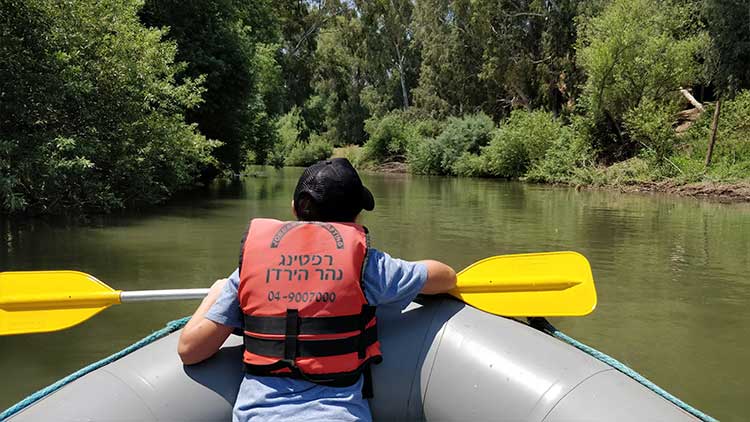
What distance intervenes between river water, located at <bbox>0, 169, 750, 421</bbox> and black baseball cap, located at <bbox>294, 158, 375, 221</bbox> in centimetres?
229

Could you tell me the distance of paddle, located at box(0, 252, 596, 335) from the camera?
233 centimetres

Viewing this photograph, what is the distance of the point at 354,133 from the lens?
134 feet

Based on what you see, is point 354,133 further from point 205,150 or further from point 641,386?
point 641,386

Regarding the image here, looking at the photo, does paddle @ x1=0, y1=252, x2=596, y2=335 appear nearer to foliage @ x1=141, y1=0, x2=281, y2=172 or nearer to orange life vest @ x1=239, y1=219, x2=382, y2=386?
orange life vest @ x1=239, y1=219, x2=382, y2=386

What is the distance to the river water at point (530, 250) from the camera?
3730mm

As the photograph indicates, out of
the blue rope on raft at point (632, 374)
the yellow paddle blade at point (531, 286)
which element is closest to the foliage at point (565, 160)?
the yellow paddle blade at point (531, 286)

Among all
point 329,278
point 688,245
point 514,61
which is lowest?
point 688,245

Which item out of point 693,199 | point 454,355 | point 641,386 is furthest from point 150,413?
point 693,199

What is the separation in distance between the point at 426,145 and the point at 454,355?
25901 mm

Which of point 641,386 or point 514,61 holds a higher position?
point 514,61

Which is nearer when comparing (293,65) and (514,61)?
(514,61)

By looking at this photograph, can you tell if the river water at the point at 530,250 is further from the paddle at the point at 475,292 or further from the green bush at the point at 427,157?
the green bush at the point at 427,157

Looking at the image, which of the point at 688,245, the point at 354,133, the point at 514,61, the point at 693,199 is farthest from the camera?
the point at 354,133

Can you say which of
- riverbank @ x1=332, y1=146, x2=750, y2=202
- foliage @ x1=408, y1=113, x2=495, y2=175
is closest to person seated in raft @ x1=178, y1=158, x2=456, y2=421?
riverbank @ x1=332, y1=146, x2=750, y2=202
